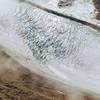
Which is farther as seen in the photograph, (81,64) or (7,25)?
(7,25)

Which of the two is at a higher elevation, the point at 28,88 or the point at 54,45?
the point at 54,45

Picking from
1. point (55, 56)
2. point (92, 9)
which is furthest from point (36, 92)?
point (92, 9)

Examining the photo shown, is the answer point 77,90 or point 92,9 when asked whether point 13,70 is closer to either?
point 77,90

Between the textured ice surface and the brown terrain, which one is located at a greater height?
the textured ice surface

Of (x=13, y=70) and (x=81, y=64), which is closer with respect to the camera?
(x=81, y=64)

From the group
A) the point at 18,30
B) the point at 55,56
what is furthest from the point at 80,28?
the point at 18,30

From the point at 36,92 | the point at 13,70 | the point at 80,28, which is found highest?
the point at 80,28

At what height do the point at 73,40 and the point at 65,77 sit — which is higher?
the point at 73,40

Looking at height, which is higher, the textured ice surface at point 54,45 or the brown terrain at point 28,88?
the textured ice surface at point 54,45

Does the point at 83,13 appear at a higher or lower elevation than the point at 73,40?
higher

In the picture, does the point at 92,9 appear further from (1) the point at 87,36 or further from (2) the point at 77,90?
(2) the point at 77,90
